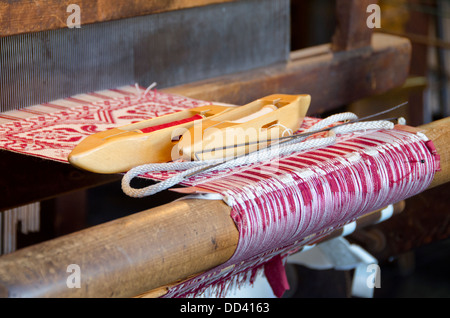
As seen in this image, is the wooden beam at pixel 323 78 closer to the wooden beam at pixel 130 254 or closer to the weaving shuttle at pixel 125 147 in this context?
the weaving shuttle at pixel 125 147

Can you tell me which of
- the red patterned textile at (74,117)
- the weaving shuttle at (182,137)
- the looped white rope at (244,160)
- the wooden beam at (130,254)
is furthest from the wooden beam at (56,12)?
the wooden beam at (130,254)

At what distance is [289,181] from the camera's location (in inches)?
40.7

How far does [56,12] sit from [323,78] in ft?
3.02

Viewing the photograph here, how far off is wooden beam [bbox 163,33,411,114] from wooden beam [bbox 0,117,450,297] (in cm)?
84

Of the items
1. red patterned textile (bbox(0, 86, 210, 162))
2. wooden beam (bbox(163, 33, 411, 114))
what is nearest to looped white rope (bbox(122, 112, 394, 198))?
red patterned textile (bbox(0, 86, 210, 162))

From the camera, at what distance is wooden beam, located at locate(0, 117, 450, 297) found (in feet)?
2.45

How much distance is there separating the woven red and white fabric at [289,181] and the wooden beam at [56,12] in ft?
0.62

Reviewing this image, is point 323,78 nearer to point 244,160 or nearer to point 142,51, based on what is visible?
point 142,51

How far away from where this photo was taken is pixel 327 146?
3.86 feet

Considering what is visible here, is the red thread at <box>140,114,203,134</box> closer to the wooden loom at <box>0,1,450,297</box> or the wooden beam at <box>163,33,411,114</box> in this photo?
the wooden loom at <box>0,1,450,297</box>

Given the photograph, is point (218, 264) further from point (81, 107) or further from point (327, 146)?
point (81, 107)

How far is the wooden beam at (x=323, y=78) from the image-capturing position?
5.98 ft

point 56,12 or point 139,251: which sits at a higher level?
point 56,12

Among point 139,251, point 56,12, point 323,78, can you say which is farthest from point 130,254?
point 323,78
